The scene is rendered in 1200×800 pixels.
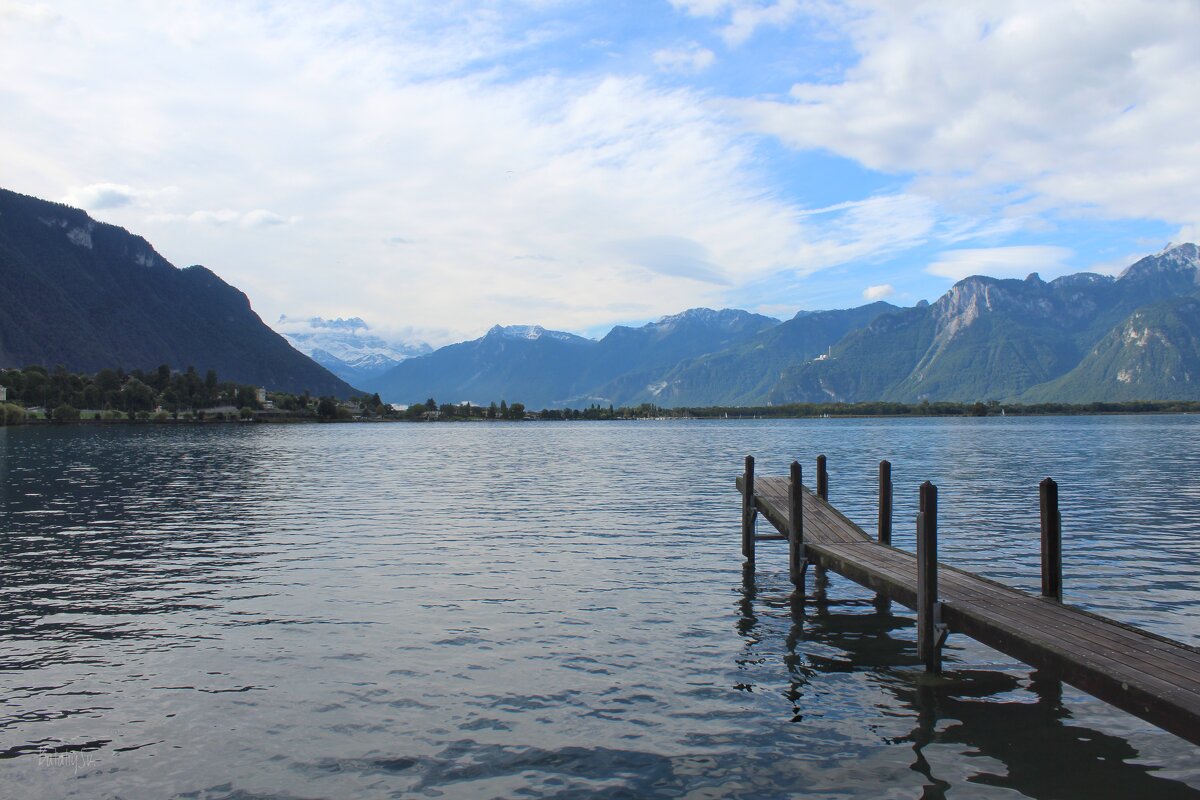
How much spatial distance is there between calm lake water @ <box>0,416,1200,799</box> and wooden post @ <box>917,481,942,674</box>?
0.67 meters

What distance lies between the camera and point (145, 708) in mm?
15289

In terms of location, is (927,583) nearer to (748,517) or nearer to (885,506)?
(885,506)

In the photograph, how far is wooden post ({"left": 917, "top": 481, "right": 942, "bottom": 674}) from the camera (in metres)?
16.4

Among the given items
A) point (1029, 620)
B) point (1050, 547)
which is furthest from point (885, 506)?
point (1029, 620)

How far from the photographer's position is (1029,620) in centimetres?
1541

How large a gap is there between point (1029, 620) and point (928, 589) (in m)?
1.87

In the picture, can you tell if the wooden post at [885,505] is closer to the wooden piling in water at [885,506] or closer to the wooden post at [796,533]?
the wooden piling in water at [885,506]

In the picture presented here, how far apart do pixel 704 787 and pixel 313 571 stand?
A: 19.4 m

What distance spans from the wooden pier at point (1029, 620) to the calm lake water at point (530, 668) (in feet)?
4.60

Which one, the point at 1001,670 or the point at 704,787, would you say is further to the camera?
the point at 1001,670

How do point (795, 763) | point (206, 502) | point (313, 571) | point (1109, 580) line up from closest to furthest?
point (795, 763) → point (1109, 580) → point (313, 571) → point (206, 502)

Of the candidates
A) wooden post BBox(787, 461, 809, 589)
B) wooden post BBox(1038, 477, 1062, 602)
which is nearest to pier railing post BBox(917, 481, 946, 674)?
wooden post BBox(1038, 477, 1062, 602)

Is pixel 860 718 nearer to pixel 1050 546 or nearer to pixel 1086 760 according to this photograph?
pixel 1086 760

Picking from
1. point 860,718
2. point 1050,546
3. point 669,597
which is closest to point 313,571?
point 669,597
